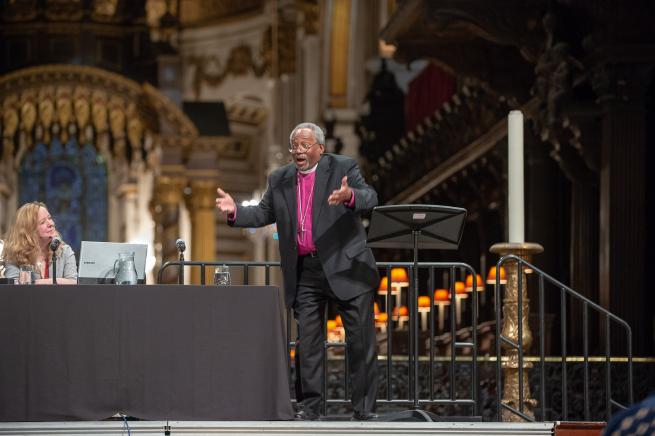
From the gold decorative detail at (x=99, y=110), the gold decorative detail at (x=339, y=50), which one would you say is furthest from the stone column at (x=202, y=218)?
the gold decorative detail at (x=339, y=50)

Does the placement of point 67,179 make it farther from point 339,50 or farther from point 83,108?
point 339,50

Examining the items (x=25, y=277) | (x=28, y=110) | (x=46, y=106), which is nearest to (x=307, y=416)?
(x=25, y=277)

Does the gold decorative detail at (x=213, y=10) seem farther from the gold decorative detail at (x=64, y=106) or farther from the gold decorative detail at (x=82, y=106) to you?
the gold decorative detail at (x=64, y=106)

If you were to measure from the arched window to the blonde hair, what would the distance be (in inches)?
978

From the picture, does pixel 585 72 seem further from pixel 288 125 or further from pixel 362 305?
pixel 288 125

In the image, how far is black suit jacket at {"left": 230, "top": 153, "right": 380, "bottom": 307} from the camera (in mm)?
8195

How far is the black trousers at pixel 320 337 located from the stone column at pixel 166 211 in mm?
18935

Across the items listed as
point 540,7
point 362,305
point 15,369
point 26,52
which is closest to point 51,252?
point 15,369

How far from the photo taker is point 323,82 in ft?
85.3

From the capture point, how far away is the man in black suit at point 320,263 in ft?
26.9

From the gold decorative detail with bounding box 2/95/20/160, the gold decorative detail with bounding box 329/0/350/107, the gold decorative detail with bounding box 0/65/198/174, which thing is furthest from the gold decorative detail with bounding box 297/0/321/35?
the gold decorative detail with bounding box 2/95/20/160

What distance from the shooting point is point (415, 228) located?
8.39m

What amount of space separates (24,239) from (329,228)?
1.79 metres

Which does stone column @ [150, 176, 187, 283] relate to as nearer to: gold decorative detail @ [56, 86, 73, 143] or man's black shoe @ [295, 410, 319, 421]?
gold decorative detail @ [56, 86, 73, 143]
